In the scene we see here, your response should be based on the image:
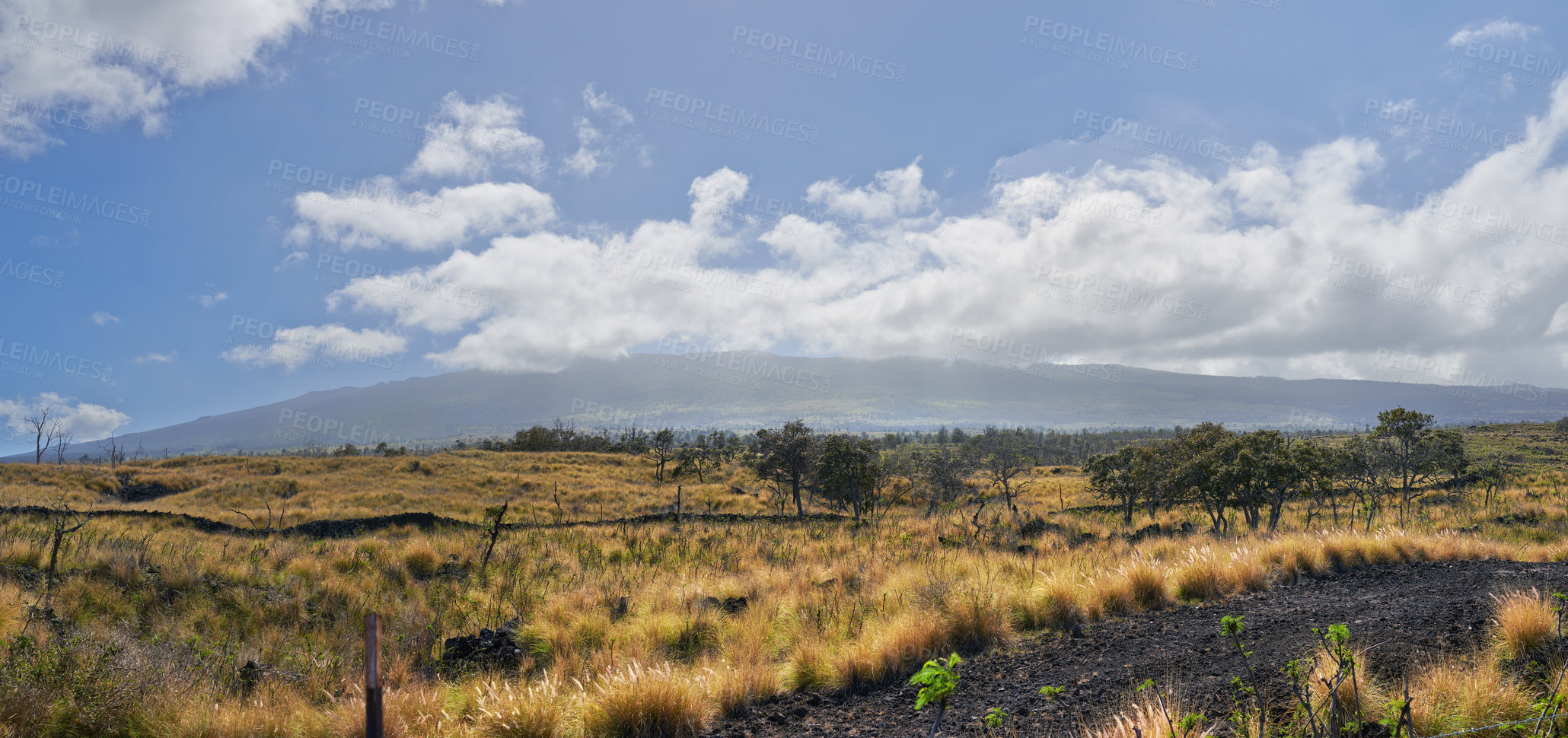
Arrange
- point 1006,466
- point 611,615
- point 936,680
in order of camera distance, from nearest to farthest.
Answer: point 936,680 → point 611,615 → point 1006,466

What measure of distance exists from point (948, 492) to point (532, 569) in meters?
26.1

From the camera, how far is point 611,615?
9.46 m

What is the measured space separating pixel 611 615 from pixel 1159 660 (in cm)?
739

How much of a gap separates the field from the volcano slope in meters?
0.06

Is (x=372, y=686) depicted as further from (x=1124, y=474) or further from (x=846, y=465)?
(x=1124, y=474)

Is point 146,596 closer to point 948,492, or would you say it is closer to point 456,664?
point 456,664

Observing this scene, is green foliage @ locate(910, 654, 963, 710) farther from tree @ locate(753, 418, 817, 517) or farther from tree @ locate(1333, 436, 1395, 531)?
tree @ locate(1333, 436, 1395, 531)

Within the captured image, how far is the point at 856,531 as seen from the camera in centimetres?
2058

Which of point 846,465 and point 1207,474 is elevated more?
point 1207,474

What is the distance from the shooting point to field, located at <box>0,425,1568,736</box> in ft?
16.8

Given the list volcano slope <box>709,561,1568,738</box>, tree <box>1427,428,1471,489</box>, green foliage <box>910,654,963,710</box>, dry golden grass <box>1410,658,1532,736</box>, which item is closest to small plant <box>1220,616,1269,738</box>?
volcano slope <box>709,561,1568,738</box>

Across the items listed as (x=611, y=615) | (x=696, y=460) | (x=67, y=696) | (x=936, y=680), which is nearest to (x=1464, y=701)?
(x=936, y=680)

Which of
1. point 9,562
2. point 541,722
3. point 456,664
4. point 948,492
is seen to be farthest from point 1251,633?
point 948,492

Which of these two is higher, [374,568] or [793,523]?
[374,568]
